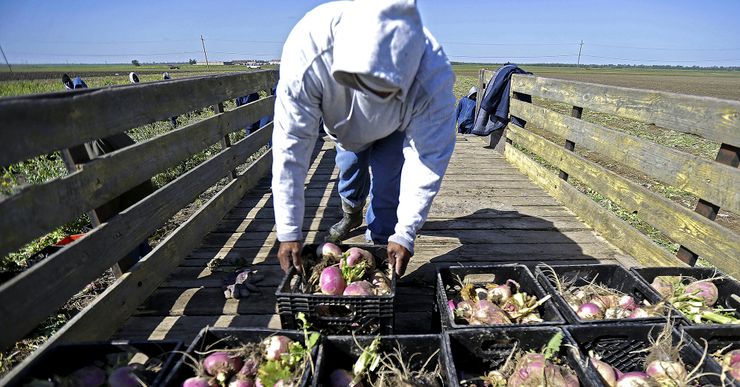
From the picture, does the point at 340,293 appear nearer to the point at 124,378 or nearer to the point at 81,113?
the point at 124,378

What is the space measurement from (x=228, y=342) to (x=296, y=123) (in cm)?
109

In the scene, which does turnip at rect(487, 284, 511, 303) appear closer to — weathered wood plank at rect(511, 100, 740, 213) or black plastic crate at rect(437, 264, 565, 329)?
black plastic crate at rect(437, 264, 565, 329)

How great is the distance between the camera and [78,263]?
1939mm

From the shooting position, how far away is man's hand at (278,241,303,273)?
2199mm

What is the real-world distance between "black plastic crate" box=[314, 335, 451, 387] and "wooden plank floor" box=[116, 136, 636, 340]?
0.47m

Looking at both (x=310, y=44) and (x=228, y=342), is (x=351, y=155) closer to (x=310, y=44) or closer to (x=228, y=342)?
(x=310, y=44)

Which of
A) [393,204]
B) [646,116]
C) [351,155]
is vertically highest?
[646,116]

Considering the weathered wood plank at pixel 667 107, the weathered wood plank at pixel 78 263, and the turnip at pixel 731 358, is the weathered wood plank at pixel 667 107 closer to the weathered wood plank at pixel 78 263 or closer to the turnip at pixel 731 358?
the turnip at pixel 731 358

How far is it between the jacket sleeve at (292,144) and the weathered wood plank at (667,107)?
7.91 feet

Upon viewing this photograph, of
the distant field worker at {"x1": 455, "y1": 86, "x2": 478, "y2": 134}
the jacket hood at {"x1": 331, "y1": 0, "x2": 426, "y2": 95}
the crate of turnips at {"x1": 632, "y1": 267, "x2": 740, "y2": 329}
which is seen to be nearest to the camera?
the jacket hood at {"x1": 331, "y1": 0, "x2": 426, "y2": 95}

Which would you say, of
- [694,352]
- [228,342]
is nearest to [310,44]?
[228,342]

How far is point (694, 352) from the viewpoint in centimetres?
170

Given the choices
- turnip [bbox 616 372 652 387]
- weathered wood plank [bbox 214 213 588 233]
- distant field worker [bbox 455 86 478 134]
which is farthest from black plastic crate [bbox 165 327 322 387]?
distant field worker [bbox 455 86 478 134]

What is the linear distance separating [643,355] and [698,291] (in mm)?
588
